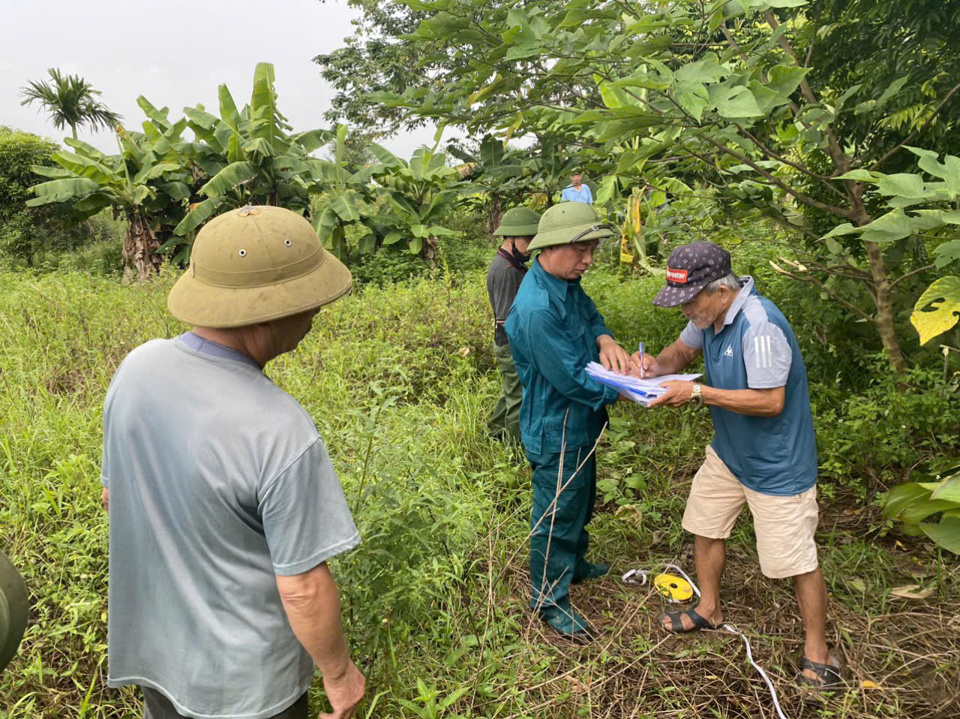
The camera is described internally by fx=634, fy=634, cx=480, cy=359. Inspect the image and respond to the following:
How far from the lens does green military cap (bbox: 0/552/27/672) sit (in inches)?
42.3

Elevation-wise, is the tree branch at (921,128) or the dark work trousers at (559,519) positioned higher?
the tree branch at (921,128)

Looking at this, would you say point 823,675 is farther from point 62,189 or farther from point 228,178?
point 62,189

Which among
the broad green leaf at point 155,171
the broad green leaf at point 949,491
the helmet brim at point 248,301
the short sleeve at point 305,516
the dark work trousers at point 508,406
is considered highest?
the broad green leaf at point 155,171

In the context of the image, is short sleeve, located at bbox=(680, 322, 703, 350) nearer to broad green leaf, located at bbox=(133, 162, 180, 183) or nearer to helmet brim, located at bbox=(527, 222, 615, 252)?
helmet brim, located at bbox=(527, 222, 615, 252)

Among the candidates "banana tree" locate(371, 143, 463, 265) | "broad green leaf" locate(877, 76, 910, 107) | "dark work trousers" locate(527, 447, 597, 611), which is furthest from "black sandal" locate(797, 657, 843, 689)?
"banana tree" locate(371, 143, 463, 265)

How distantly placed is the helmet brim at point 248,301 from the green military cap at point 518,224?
292 cm

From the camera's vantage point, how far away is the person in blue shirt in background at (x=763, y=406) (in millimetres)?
2232

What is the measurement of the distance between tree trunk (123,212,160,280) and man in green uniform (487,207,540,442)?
24.2ft

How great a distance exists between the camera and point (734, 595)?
2.93 metres

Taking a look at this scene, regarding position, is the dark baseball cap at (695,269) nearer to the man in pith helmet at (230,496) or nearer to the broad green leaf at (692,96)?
the broad green leaf at (692,96)

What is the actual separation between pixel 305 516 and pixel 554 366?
145cm

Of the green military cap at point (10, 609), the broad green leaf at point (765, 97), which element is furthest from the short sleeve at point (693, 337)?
the green military cap at point (10, 609)

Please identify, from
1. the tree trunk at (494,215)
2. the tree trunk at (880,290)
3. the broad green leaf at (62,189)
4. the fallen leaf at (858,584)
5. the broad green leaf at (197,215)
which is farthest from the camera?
the tree trunk at (494,215)

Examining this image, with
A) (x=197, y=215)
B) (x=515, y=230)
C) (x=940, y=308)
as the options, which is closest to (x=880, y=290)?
(x=940, y=308)
